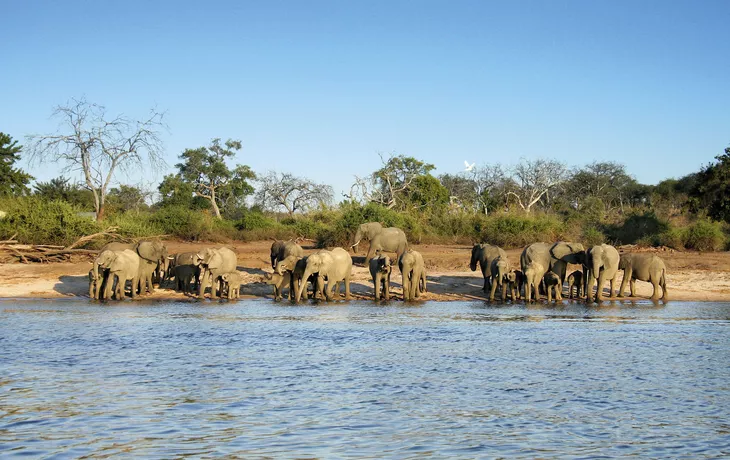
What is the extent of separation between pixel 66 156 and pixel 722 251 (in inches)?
1093

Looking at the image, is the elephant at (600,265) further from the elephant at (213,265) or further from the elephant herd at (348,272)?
the elephant at (213,265)

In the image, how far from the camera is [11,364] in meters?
11.8

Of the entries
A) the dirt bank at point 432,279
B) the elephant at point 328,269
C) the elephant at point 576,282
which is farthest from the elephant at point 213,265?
the elephant at point 576,282

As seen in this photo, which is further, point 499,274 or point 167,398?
point 499,274

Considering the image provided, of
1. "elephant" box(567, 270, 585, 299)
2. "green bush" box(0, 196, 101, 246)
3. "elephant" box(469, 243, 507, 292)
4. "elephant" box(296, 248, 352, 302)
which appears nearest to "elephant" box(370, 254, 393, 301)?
"elephant" box(296, 248, 352, 302)

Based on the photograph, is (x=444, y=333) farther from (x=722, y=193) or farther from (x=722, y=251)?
(x=722, y=193)

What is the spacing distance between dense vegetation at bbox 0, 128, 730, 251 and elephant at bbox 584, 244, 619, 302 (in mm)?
11096

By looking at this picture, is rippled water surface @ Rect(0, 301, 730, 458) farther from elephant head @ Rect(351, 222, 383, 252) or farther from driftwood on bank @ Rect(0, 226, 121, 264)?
elephant head @ Rect(351, 222, 383, 252)

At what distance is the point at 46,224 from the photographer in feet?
94.1

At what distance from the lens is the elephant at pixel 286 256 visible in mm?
22219

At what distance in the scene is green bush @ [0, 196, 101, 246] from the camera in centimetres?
2859

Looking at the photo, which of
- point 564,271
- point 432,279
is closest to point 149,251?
point 432,279

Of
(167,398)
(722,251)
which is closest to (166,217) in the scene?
(722,251)

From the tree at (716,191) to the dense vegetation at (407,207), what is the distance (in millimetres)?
41
